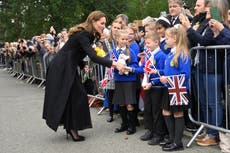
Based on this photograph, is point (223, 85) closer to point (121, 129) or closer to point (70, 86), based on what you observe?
point (121, 129)

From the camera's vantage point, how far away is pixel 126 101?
6637 millimetres

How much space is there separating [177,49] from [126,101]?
59.5 inches

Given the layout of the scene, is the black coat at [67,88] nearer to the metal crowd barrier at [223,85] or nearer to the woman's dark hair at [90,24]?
the woman's dark hair at [90,24]

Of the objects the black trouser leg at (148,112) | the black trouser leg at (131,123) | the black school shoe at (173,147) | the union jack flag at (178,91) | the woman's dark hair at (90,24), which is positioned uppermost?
the woman's dark hair at (90,24)

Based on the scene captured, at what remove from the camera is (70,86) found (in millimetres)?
6402

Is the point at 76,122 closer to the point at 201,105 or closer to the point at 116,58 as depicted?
the point at 116,58

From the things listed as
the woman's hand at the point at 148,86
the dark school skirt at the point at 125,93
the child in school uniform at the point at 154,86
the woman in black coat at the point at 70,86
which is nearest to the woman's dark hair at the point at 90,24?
the woman in black coat at the point at 70,86

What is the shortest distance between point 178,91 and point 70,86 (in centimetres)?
177

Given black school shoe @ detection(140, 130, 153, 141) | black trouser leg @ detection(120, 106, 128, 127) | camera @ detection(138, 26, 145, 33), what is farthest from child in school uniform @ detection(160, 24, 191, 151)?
camera @ detection(138, 26, 145, 33)

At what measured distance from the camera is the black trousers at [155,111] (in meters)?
6.02

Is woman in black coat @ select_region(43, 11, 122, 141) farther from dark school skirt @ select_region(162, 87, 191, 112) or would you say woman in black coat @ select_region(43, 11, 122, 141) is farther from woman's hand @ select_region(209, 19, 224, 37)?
woman's hand @ select_region(209, 19, 224, 37)

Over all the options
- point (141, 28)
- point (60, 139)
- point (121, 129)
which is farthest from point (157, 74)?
point (141, 28)

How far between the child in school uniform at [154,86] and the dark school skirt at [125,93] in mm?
464

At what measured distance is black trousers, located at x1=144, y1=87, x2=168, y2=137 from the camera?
19.7 ft
